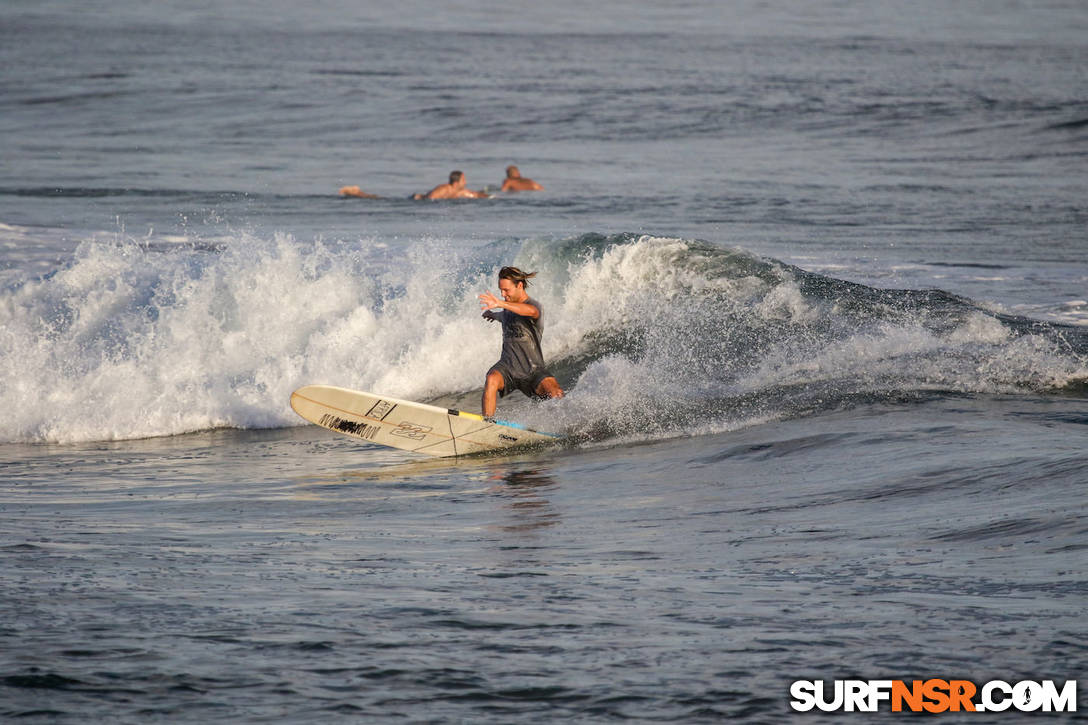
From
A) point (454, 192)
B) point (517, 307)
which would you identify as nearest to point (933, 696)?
point (517, 307)

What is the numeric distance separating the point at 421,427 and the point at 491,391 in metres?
0.63

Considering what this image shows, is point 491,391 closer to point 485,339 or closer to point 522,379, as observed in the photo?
point 522,379

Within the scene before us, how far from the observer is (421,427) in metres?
9.58

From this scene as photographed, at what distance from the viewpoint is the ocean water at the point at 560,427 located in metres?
4.38

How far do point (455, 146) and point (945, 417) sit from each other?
82.4 ft

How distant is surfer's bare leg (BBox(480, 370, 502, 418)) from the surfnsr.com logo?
223 inches

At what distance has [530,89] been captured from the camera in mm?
41531

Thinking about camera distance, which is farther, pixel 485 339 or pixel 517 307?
pixel 485 339

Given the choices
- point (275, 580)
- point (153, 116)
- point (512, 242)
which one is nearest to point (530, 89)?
point (153, 116)

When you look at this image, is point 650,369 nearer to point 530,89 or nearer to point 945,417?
point 945,417

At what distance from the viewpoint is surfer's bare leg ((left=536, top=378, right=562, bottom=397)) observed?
993 centimetres

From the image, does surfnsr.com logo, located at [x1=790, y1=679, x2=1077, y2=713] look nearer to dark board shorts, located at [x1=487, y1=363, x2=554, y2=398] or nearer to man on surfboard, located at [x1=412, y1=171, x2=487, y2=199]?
dark board shorts, located at [x1=487, y1=363, x2=554, y2=398]

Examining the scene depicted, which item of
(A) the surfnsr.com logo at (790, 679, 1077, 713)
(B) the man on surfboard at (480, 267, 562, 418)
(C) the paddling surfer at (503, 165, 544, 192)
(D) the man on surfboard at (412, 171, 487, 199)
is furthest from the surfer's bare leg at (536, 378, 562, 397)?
(C) the paddling surfer at (503, 165, 544, 192)

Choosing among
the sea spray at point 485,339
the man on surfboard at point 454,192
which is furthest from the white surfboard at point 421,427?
the man on surfboard at point 454,192
